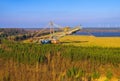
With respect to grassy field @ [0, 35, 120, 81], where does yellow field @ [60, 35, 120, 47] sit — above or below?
below

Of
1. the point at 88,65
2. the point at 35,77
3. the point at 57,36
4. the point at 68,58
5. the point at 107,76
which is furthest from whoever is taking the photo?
the point at 57,36

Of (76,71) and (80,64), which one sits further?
(80,64)

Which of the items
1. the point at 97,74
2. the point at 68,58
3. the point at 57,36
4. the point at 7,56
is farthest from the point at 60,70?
the point at 57,36

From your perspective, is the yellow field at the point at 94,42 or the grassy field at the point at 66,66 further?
the yellow field at the point at 94,42

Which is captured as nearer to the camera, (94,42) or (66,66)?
(66,66)

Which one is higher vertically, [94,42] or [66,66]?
[66,66]

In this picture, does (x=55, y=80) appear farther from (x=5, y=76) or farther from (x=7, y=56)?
(x=7, y=56)

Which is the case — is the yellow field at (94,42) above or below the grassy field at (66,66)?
below

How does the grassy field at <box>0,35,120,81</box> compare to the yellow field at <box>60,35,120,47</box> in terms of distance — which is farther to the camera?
the yellow field at <box>60,35,120,47</box>

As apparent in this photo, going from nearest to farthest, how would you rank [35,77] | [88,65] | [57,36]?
[35,77], [88,65], [57,36]
